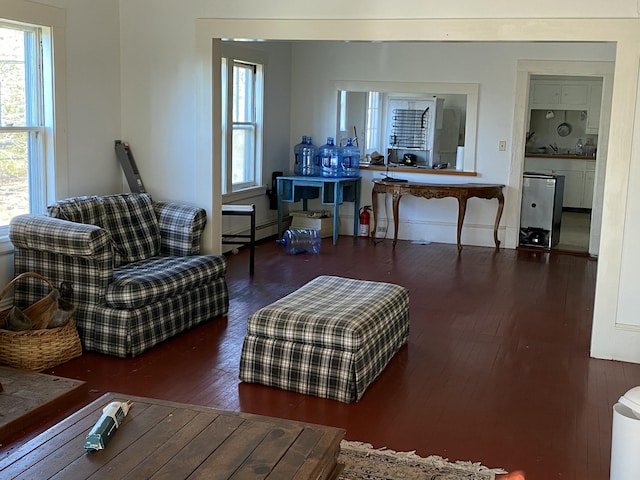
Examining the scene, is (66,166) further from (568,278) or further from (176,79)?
(568,278)

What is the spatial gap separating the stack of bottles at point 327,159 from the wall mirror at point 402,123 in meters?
0.23

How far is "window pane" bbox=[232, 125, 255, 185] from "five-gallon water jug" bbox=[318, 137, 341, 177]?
2.95 ft

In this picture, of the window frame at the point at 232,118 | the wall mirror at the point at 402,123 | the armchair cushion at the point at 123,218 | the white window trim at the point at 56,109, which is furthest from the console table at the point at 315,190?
the white window trim at the point at 56,109

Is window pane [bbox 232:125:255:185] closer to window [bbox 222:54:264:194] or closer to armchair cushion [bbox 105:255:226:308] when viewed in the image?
window [bbox 222:54:264:194]

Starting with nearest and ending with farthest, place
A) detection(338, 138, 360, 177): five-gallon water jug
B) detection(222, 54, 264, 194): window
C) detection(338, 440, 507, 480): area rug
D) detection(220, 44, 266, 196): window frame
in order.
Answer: detection(338, 440, 507, 480): area rug
detection(220, 44, 266, 196): window frame
detection(222, 54, 264, 194): window
detection(338, 138, 360, 177): five-gallon water jug

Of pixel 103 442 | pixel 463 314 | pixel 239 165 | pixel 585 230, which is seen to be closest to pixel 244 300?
pixel 463 314

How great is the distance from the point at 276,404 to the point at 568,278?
13.1ft

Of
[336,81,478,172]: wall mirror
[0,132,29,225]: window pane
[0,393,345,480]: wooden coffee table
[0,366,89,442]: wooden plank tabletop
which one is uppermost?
[336,81,478,172]: wall mirror

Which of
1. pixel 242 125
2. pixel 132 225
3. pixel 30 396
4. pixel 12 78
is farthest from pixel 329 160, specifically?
pixel 30 396

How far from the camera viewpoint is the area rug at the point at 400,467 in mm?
2926

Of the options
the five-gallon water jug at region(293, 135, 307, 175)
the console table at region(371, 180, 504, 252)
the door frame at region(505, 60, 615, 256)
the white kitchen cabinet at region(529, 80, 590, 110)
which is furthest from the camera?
the white kitchen cabinet at region(529, 80, 590, 110)

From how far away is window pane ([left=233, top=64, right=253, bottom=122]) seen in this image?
7.66m

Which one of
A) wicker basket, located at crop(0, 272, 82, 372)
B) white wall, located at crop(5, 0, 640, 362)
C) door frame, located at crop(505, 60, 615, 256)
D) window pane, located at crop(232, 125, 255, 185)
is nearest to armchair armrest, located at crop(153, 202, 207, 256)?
white wall, located at crop(5, 0, 640, 362)

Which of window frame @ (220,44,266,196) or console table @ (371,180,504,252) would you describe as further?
console table @ (371,180,504,252)
